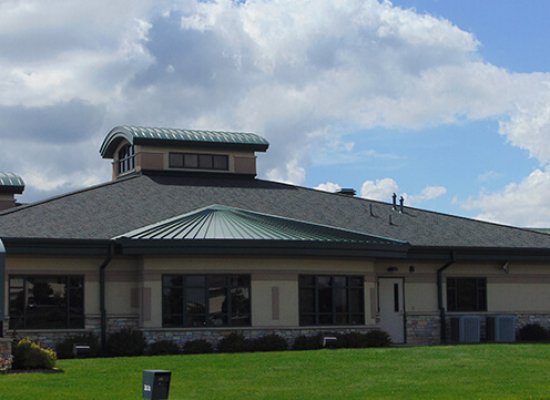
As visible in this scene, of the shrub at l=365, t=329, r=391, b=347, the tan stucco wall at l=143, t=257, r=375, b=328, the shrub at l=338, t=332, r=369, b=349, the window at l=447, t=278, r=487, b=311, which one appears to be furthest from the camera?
the window at l=447, t=278, r=487, b=311

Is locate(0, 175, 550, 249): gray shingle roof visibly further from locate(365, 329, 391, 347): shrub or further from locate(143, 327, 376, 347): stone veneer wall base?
locate(365, 329, 391, 347): shrub

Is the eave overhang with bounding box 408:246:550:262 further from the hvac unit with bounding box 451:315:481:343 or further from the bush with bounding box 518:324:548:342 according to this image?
the bush with bounding box 518:324:548:342

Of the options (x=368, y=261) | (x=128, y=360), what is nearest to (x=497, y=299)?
(x=368, y=261)

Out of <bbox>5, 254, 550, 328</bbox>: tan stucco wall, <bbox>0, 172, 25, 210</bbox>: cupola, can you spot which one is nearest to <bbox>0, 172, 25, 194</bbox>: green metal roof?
<bbox>0, 172, 25, 210</bbox>: cupola

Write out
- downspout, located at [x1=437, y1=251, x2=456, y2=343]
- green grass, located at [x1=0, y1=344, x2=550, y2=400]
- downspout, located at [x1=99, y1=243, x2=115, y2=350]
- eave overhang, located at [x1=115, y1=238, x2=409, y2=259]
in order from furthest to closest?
downspout, located at [x1=437, y1=251, x2=456, y2=343] → downspout, located at [x1=99, y1=243, x2=115, y2=350] → eave overhang, located at [x1=115, y1=238, x2=409, y2=259] → green grass, located at [x1=0, y1=344, x2=550, y2=400]

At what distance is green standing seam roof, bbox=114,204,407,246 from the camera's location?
3150cm

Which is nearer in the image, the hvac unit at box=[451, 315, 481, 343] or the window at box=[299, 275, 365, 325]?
the window at box=[299, 275, 365, 325]

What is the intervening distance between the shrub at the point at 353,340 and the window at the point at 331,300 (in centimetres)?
71

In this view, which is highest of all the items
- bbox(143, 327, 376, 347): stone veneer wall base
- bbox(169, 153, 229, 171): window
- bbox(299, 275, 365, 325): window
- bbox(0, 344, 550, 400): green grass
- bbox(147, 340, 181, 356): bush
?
bbox(169, 153, 229, 171): window

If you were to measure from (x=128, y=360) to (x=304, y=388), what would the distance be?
785cm

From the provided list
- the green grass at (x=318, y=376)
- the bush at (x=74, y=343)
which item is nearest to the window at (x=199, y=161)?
the bush at (x=74, y=343)

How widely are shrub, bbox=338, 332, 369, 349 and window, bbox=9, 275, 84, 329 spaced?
792 cm

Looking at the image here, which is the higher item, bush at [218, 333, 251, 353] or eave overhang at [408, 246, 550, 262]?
eave overhang at [408, 246, 550, 262]

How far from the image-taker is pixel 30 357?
2433 centimetres
